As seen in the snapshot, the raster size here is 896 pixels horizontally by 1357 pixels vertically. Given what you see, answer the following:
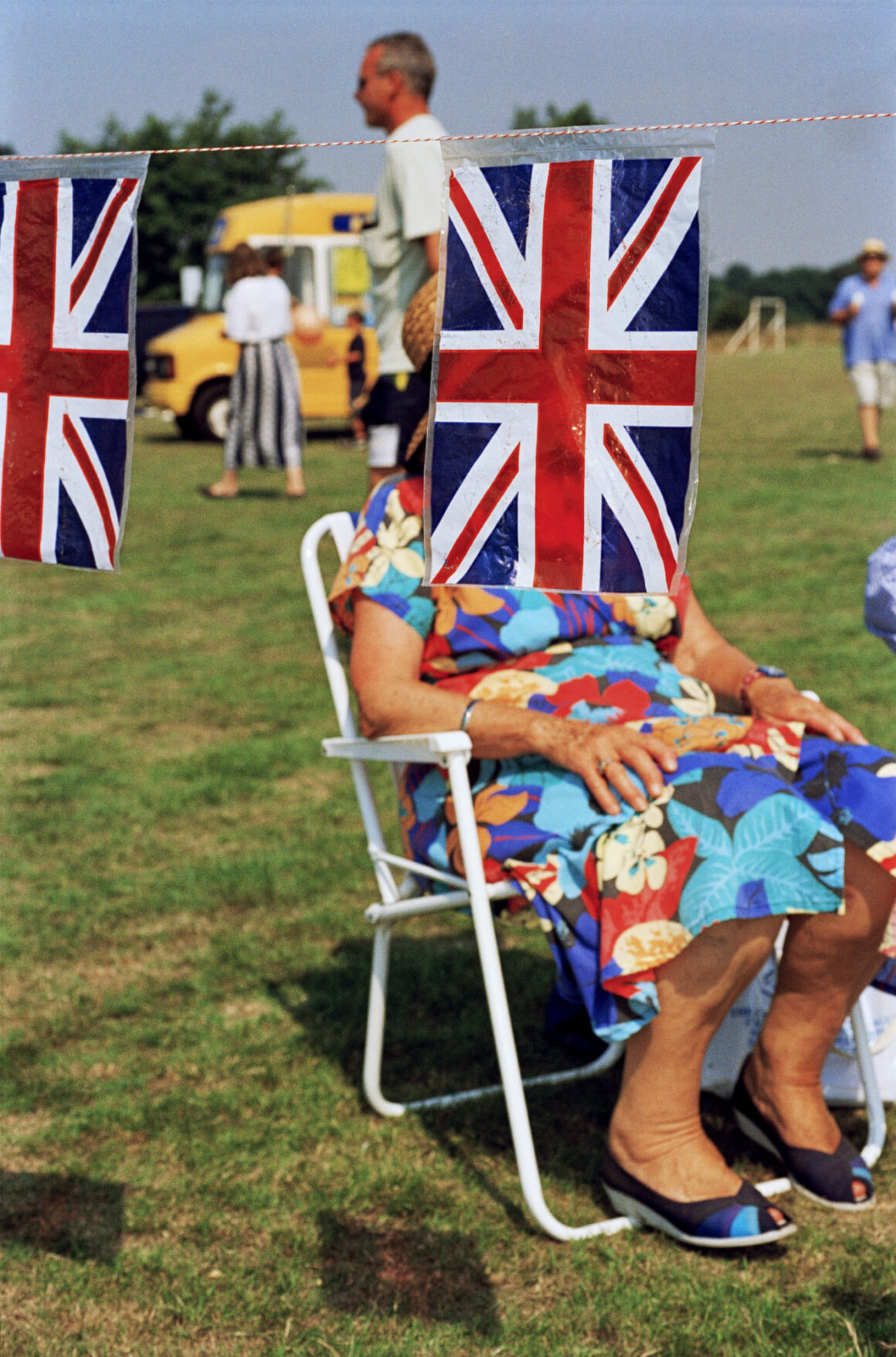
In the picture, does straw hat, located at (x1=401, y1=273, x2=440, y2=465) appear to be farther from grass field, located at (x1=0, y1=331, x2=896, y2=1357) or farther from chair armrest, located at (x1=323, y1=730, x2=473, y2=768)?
grass field, located at (x1=0, y1=331, x2=896, y2=1357)

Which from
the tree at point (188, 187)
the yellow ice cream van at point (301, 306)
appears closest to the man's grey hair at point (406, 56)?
the yellow ice cream van at point (301, 306)

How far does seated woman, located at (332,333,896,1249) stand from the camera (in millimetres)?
2033

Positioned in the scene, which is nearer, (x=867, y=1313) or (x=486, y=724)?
(x=867, y=1313)

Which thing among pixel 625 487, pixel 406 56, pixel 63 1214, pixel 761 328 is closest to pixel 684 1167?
pixel 63 1214

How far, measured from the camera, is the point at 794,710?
238 cm

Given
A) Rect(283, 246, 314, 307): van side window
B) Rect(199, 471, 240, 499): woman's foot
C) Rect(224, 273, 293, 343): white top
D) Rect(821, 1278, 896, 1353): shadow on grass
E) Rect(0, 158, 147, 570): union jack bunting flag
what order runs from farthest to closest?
Rect(283, 246, 314, 307): van side window, Rect(199, 471, 240, 499): woman's foot, Rect(224, 273, 293, 343): white top, Rect(821, 1278, 896, 1353): shadow on grass, Rect(0, 158, 147, 570): union jack bunting flag

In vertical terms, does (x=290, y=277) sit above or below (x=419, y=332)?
above

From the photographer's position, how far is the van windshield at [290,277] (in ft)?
50.5

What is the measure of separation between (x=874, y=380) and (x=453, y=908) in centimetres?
984

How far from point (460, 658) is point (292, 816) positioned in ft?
5.98

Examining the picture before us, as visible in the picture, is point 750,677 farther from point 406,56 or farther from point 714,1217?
point 406,56

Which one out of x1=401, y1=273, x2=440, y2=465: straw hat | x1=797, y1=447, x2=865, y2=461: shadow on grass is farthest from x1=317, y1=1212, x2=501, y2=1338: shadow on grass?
x1=797, y1=447, x2=865, y2=461: shadow on grass

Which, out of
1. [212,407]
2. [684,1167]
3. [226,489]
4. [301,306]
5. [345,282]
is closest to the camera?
[684,1167]

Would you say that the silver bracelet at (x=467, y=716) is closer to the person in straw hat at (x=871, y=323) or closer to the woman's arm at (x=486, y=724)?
the woman's arm at (x=486, y=724)
